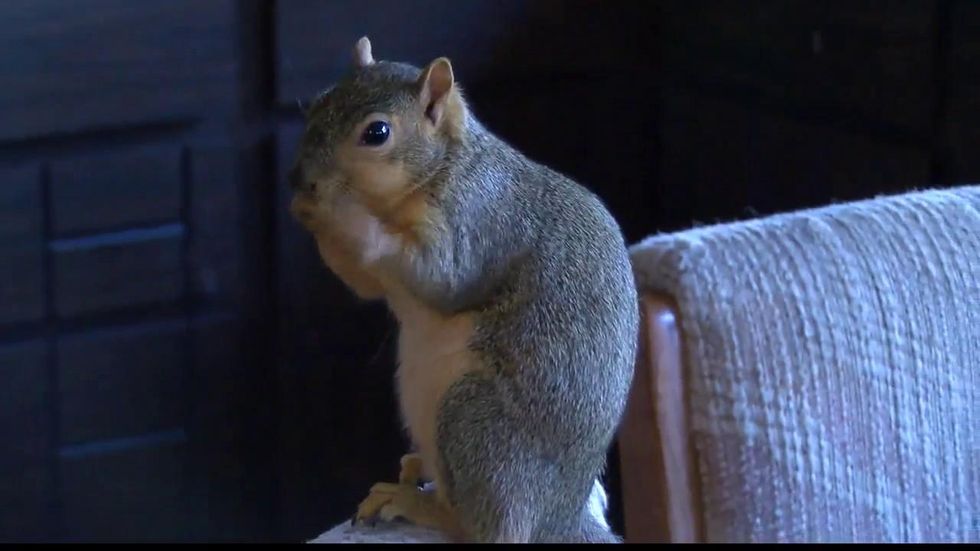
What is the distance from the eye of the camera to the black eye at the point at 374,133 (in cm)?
90

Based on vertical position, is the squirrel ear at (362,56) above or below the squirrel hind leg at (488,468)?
above

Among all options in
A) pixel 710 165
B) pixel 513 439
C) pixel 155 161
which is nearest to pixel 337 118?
pixel 513 439

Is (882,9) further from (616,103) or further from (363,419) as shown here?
(363,419)

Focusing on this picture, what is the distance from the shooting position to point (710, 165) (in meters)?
2.08

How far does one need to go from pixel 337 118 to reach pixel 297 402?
117 cm

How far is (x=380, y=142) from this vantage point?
896 millimetres

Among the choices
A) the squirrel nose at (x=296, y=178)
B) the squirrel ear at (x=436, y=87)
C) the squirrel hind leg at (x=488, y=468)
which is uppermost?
the squirrel ear at (x=436, y=87)

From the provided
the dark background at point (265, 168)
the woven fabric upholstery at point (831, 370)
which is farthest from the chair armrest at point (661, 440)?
the dark background at point (265, 168)


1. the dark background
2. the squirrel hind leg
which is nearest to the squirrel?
the squirrel hind leg

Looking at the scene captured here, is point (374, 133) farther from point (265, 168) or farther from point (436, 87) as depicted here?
point (265, 168)

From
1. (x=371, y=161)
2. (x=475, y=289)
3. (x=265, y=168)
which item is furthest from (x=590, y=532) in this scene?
(x=265, y=168)

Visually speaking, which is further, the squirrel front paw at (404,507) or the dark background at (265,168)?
the dark background at (265,168)

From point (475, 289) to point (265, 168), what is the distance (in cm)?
104

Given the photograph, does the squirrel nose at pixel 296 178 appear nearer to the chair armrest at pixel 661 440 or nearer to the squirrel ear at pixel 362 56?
the squirrel ear at pixel 362 56
